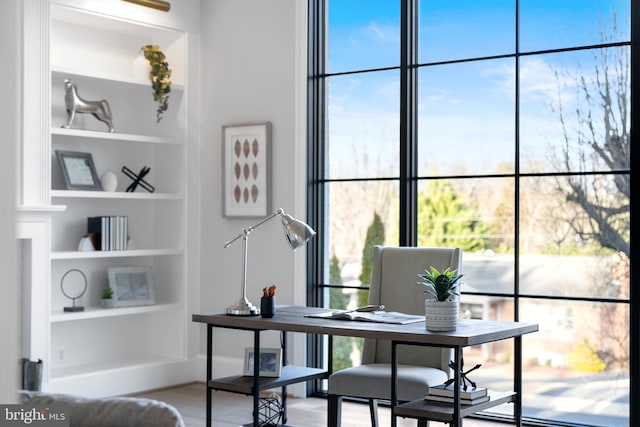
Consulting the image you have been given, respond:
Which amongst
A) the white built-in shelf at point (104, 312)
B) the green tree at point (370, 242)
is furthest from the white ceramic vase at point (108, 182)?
the green tree at point (370, 242)

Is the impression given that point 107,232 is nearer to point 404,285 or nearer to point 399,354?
point 404,285

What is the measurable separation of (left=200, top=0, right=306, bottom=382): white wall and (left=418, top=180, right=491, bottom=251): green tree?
33.2 inches

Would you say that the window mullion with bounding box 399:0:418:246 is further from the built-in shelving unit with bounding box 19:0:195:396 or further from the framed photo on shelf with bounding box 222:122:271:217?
the built-in shelving unit with bounding box 19:0:195:396

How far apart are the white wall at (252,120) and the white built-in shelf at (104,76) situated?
15.1 inches

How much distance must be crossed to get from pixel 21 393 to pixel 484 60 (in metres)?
4.00

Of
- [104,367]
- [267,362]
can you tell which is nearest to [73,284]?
Result: [104,367]

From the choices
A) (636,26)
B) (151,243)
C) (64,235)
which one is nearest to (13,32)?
(636,26)

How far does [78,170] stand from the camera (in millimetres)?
5836

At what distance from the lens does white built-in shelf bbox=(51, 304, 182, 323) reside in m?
5.56

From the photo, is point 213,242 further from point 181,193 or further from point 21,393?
point 21,393

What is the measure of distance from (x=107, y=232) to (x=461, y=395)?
303cm

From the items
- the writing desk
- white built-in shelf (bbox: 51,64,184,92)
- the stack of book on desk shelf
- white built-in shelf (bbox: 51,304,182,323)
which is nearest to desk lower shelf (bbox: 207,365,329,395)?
the writing desk

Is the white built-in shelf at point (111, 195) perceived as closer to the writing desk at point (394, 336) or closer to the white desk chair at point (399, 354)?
the writing desk at point (394, 336)

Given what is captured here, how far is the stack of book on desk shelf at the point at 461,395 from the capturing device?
362 cm
